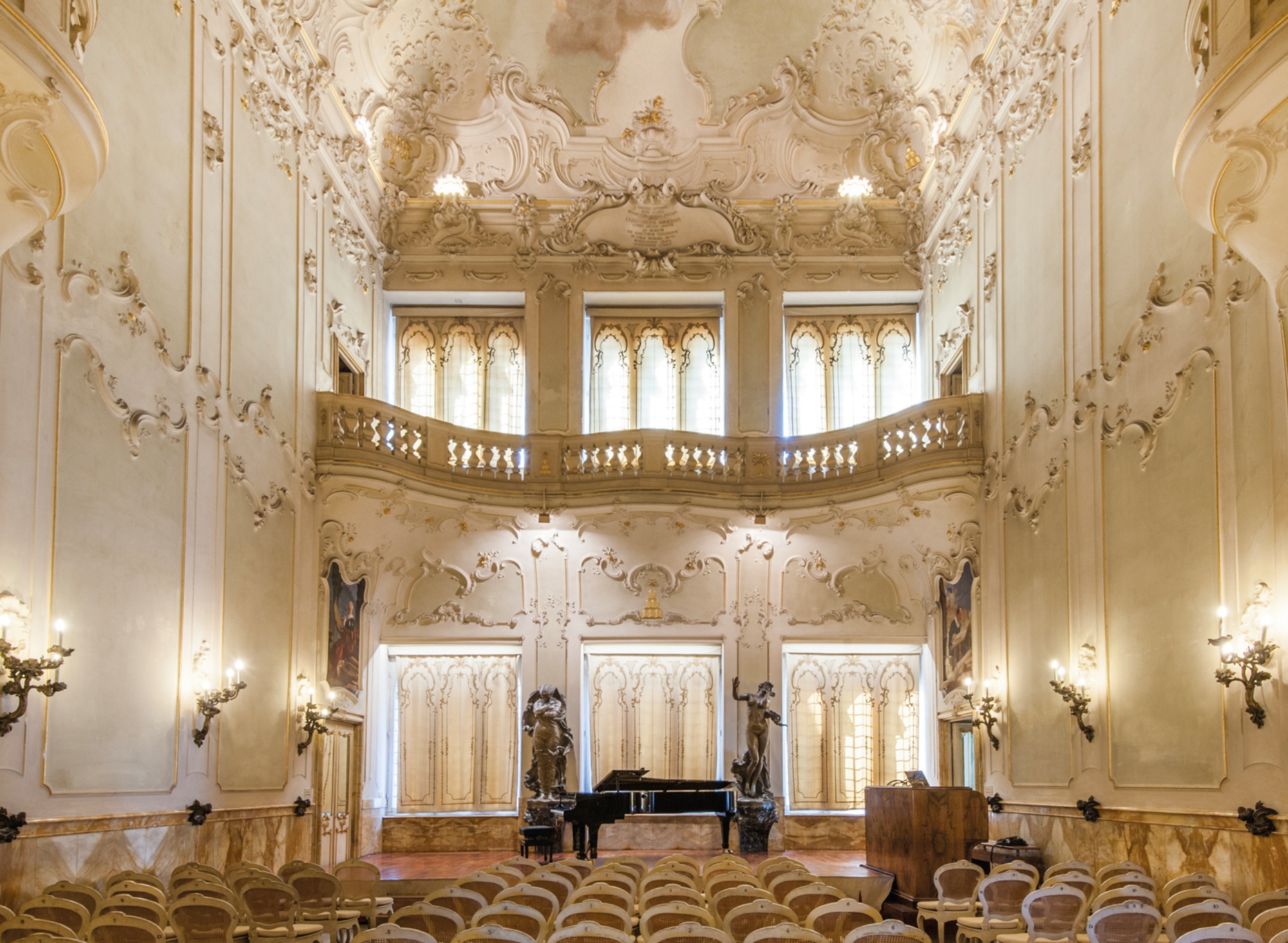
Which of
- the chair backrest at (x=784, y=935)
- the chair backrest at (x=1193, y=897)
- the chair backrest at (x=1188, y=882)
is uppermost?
the chair backrest at (x=784, y=935)

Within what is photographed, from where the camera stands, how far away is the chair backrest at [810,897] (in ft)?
28.5

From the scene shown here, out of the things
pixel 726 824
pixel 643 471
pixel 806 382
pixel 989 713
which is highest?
pixel 806 382

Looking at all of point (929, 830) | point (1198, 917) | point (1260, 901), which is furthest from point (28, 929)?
point (929, 830)

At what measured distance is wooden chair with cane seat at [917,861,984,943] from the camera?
39.0 ft

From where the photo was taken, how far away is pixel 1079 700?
14.1 meters

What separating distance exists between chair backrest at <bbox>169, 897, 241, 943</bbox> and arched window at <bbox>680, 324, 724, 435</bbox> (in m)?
15.8

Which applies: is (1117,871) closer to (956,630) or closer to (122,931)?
(122,931)

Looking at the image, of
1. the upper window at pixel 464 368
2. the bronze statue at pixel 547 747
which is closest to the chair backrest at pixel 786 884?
the bronze statue at pixel 547 747

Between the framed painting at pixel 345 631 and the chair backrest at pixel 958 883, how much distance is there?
10.2m

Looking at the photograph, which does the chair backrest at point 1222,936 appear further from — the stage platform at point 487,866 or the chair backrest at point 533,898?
the stage platform at point 487,866

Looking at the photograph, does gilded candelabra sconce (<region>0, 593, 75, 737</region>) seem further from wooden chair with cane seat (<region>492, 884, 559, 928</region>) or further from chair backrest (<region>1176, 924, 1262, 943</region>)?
chair backrest (<region>1176, 924, 1262, 943</region>)

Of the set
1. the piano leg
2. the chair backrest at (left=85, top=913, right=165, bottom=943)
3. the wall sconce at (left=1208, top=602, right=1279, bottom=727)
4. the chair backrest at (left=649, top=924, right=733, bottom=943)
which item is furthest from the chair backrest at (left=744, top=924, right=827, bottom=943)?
the piano leg

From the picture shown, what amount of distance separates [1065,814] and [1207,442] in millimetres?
5110

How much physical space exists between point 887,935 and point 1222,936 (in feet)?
5.30
